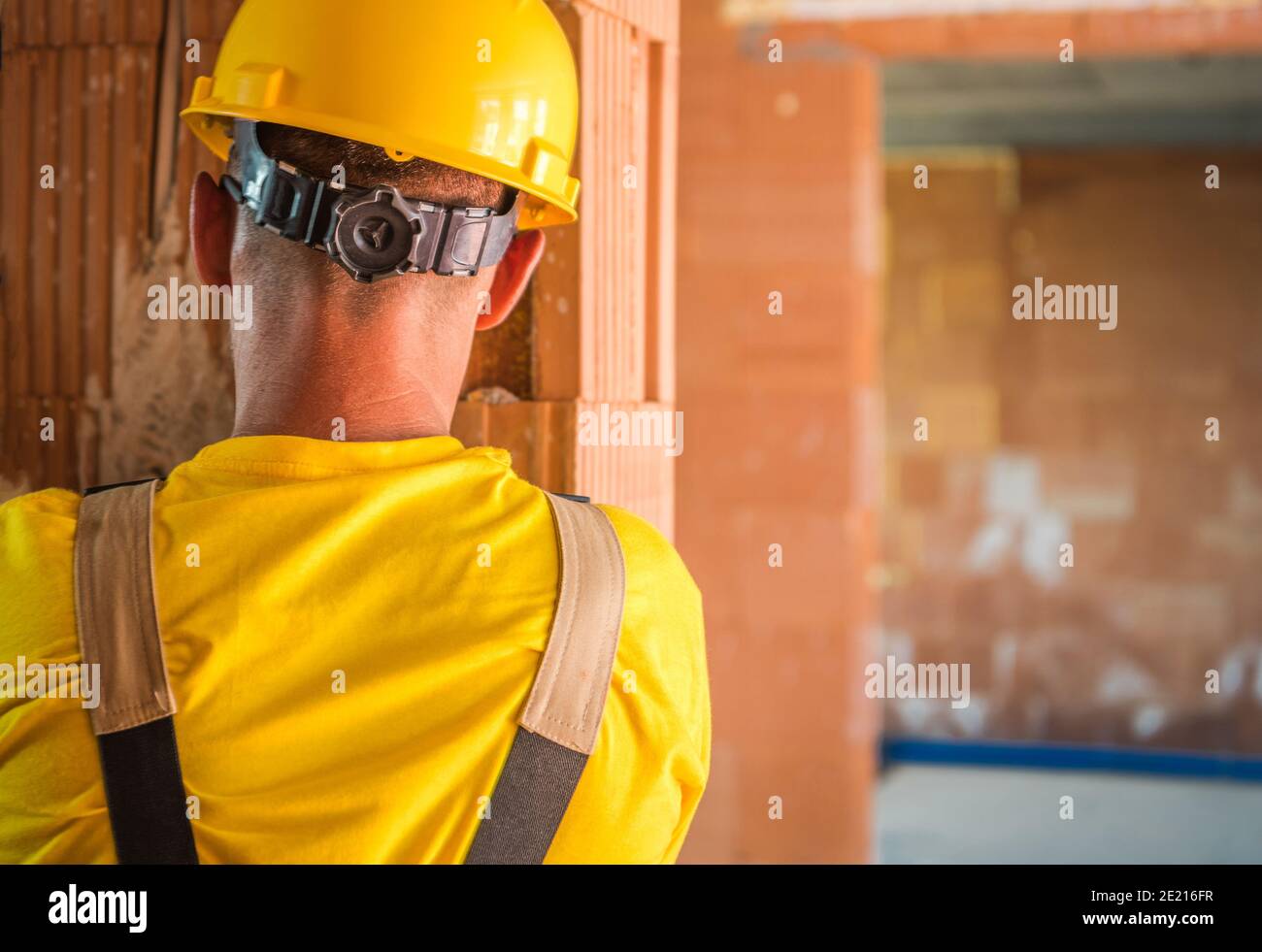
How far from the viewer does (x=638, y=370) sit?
2.21 m

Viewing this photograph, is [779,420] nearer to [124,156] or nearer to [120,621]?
[124,156]

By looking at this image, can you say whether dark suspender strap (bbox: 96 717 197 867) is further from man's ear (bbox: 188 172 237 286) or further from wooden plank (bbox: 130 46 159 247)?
wooden plank (bbox: 130 46 159 247)

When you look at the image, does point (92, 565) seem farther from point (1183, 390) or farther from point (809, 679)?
point (1183, 390)

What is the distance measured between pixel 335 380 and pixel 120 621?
338 mm

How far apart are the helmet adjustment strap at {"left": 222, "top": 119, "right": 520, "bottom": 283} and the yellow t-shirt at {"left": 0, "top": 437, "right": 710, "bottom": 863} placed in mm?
219

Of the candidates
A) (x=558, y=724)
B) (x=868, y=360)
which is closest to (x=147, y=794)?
(x=558, y=724)

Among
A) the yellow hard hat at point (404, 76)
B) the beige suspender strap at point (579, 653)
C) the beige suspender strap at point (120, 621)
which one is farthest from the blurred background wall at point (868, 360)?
the beige suspender strap at point (120, 621)

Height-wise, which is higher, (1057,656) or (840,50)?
(840,50)

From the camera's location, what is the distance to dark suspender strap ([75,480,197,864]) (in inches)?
44.6

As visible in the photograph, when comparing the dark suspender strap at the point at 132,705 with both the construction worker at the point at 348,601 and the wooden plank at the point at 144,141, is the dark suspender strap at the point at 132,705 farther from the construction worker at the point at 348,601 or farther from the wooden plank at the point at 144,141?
the wooden plank at the point at 144,141

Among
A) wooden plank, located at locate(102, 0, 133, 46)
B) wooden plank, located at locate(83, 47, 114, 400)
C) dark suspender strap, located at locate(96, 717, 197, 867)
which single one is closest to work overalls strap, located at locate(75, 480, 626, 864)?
dark suspender strap, located at locate(96, 717, 197, 867)
